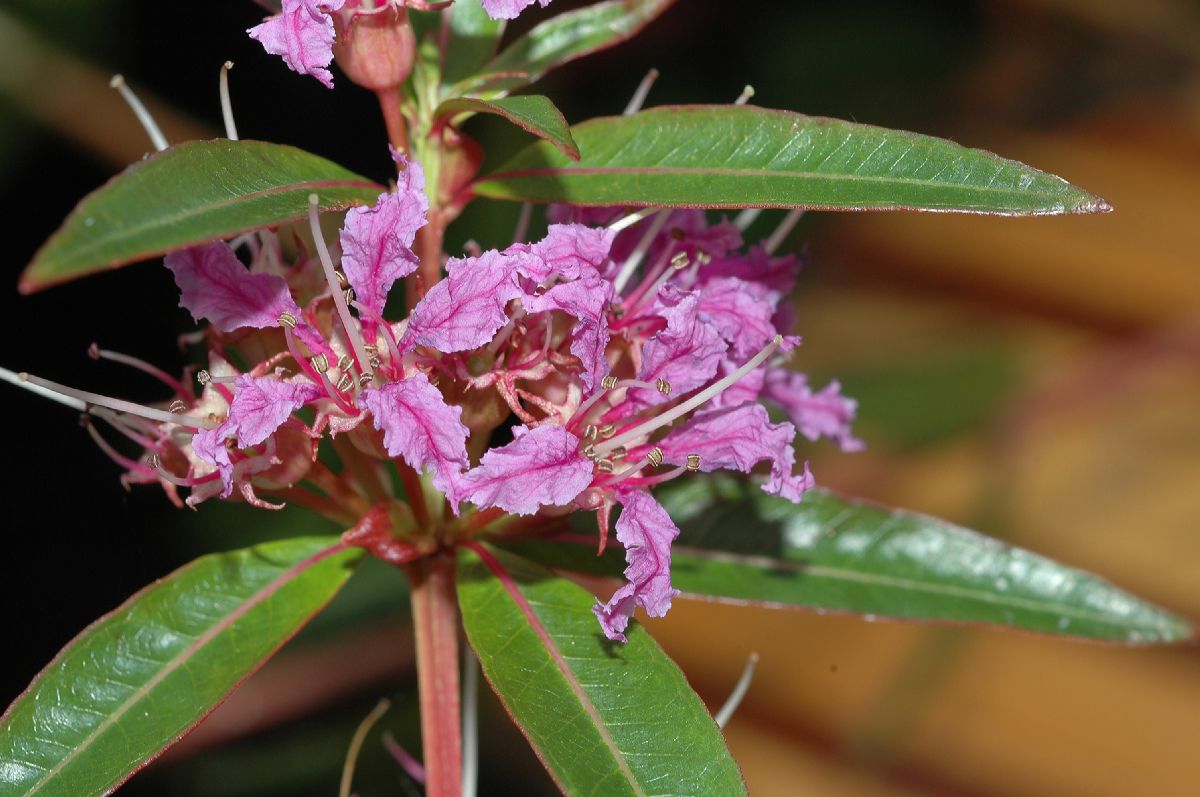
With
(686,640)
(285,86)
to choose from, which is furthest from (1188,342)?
(285,86)

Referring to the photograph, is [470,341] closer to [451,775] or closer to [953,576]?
[451,775]

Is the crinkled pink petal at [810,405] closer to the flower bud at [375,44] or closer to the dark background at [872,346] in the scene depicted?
the flower bud at [375,44]

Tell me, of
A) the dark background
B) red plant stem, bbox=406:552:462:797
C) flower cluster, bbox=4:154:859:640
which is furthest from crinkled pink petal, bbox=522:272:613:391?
the dark background

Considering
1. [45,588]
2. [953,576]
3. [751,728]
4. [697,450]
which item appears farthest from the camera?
[751,728]

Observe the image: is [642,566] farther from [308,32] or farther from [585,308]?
[308,32]

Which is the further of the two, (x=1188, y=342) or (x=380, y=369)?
(x=1188, y=342)
